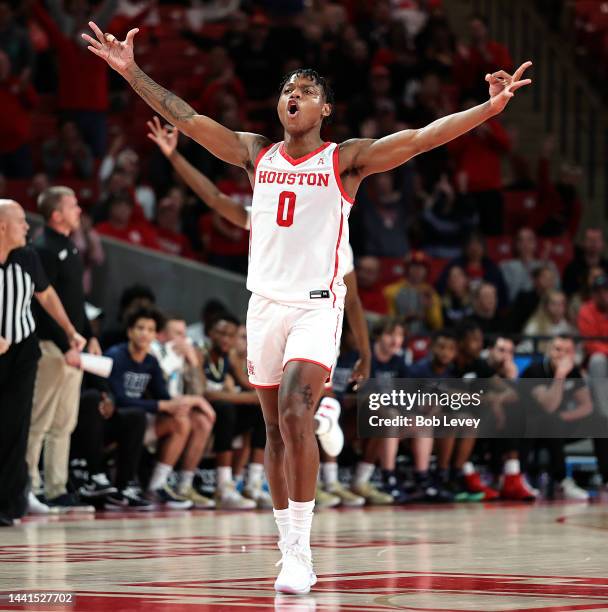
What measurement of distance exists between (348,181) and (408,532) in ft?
11.4

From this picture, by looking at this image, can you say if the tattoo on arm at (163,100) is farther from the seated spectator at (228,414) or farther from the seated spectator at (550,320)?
the seated spectator at (550,320)

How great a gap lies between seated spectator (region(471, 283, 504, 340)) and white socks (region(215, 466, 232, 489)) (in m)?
3.87

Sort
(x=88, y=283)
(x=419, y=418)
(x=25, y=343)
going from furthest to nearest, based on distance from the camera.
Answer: (x=88, y=283) < (x=25, y=343) < (x=419, y=418)

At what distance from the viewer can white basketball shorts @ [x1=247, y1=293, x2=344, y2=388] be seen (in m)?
5.66

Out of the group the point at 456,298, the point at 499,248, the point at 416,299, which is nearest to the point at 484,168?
the point at 499,248

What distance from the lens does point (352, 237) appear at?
16031 millimetres

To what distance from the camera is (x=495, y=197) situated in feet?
56.7

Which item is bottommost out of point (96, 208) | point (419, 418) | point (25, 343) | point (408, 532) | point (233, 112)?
point (408, 532)

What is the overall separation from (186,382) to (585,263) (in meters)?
6.33

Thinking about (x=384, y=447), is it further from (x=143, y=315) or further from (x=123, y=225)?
(x=123, y=225)

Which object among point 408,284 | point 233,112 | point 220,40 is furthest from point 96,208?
point 220,40

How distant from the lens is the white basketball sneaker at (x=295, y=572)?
17.4ft

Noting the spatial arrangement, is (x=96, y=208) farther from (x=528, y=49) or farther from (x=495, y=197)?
(x=528, y=49)

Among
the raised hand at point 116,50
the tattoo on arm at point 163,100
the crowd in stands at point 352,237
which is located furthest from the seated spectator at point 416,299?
the raised hand at point 116,50
